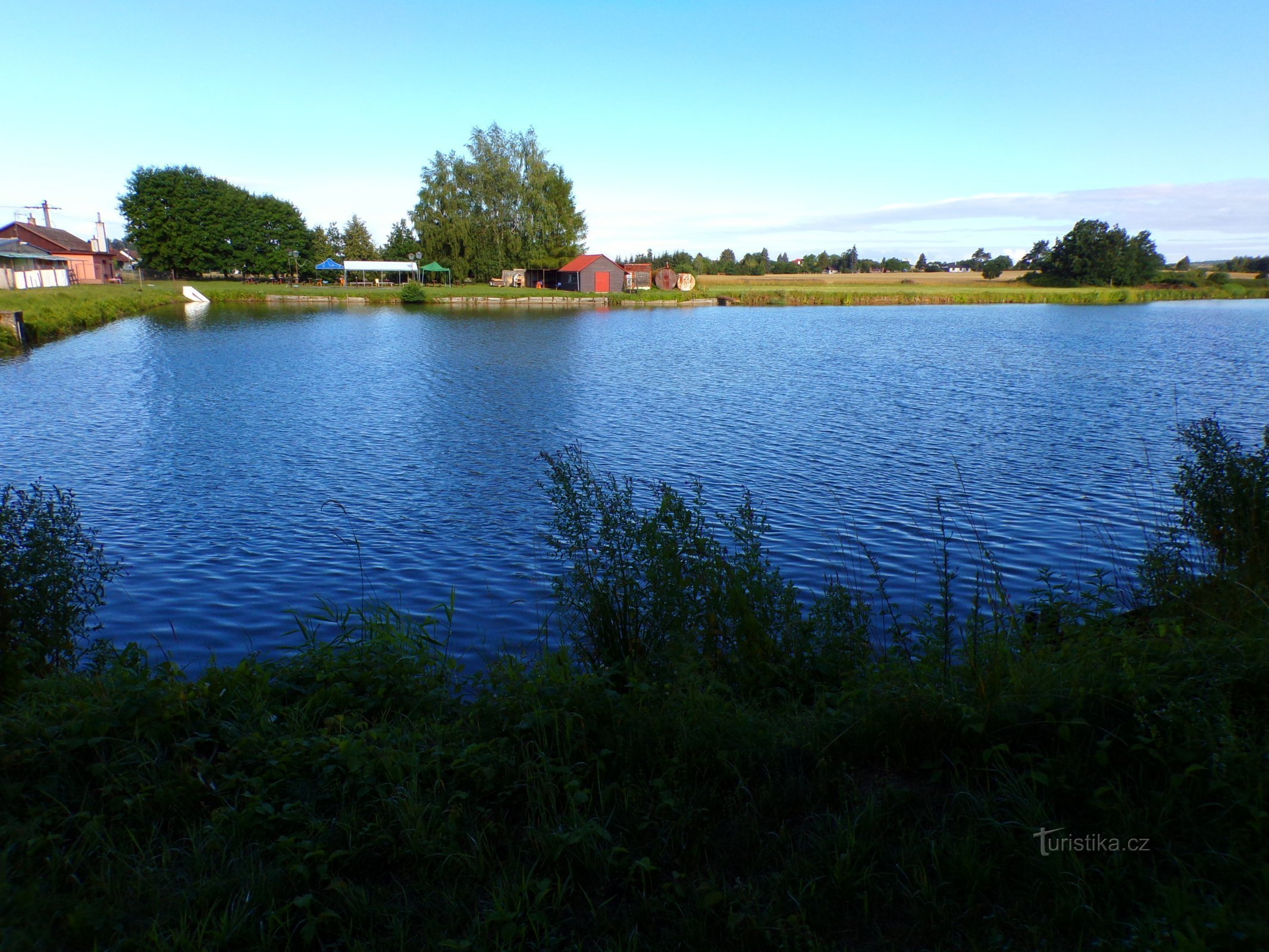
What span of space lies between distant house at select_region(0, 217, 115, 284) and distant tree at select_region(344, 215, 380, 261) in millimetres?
28469

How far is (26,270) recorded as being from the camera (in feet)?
212

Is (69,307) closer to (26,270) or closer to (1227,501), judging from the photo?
(26,270)

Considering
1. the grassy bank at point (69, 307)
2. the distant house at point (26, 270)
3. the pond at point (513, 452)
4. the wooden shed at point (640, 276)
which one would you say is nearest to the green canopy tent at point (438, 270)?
the wooden shed at point (640, 276)

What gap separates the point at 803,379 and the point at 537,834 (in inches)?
1124

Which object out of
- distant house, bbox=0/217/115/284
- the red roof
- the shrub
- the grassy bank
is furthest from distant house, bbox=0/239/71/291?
the shrub

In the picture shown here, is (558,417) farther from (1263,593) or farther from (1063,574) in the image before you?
(1263,593)

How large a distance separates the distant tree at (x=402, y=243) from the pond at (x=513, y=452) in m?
54.8

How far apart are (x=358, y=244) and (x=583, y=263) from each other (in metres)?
37.0

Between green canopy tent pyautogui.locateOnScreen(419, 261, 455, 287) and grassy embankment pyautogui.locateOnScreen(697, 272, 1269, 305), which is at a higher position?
green canopy tent pyautogui.locateOnScreen(419, 261, 455, 287)

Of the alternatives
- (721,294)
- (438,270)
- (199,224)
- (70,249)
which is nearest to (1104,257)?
(721,294)

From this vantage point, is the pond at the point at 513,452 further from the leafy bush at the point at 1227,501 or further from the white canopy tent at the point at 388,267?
the white canopy tent at the point at 388,267

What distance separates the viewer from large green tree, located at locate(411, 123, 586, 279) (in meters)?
87.4

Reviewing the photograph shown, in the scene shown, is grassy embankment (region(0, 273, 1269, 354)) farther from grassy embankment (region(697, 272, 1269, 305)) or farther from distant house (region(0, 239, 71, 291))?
distant house (region(0, 239, 71, 291))

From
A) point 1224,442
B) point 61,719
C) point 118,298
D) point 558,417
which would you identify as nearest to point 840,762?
point 61,719
